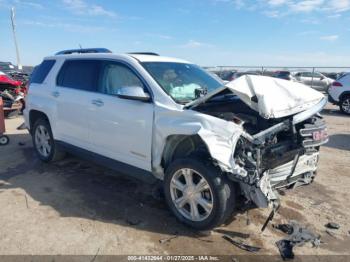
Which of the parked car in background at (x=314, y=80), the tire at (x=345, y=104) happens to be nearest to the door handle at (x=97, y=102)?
the tire at (x=345, y=104)

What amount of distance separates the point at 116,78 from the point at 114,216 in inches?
73.4

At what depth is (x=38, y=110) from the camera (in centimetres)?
600

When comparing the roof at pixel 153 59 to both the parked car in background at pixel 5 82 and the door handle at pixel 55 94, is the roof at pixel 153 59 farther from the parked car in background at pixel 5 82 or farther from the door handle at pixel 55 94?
the parked car in background at pixel 5 82

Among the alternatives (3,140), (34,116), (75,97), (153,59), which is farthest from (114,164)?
(3,140)

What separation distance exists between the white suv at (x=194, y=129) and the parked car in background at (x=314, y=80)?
67.6 feet

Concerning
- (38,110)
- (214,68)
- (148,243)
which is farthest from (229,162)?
(214,68)

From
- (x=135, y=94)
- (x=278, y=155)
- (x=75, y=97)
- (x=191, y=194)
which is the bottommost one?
(x=191, y=194)

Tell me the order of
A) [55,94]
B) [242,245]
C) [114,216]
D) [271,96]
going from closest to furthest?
[242,245]
[271,96]
[114,216]
[55,94]

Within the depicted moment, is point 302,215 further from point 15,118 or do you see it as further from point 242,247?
point 15,118

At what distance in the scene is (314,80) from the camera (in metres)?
23.8

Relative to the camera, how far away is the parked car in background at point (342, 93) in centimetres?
1310

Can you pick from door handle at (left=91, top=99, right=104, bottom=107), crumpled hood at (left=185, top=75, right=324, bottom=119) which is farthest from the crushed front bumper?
door handle at (left=91, top=99, right=104, bottom=107)

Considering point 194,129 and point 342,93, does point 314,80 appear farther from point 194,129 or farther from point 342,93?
point 194,129

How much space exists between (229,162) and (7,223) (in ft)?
8.80
